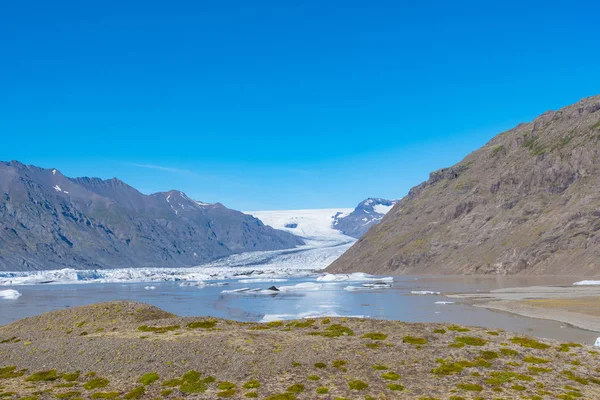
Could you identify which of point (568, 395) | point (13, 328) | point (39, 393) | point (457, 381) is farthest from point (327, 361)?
point (13, 328)

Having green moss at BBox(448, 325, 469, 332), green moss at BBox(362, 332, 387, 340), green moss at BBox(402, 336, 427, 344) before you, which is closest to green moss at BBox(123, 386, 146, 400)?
green moss at BBox(362, 332, 387, 340)

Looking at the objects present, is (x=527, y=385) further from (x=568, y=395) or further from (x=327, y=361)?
(x=327, y=361)

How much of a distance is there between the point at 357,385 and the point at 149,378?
8949mm

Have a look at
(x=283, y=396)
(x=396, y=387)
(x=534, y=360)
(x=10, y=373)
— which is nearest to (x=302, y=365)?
(x=283, y=396)

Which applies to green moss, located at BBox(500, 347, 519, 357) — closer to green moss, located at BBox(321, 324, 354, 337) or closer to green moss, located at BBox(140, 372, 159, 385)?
green moss, located at BBox(321, 324, 354, 337)

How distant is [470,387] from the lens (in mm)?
24656

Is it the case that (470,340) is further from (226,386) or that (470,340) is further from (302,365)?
(226,386)

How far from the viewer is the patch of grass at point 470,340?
31659 mm

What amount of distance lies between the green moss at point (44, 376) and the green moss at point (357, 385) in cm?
1296

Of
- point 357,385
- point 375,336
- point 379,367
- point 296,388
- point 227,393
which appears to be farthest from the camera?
point 375,336

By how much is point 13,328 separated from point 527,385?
3325 centimetres

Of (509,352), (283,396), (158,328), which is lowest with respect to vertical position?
(283,396)

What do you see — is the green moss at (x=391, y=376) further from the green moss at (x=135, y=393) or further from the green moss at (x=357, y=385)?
the green moss at (x=135, y=393)

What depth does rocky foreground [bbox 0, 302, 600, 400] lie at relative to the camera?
24.4m
